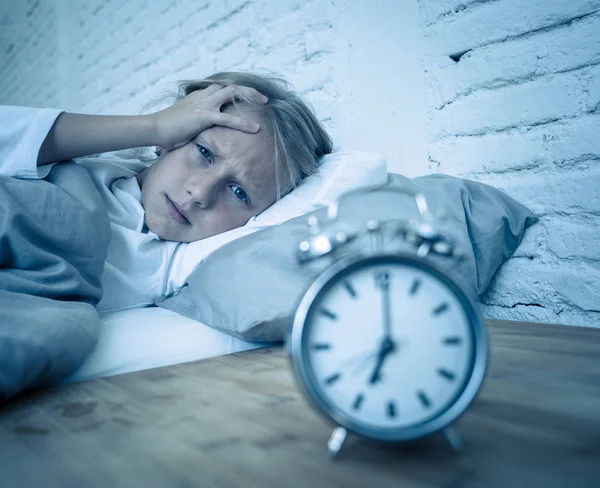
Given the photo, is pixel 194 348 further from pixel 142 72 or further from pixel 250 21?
pixel 142 72

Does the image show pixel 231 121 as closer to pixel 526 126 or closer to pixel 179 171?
pixel 179 171

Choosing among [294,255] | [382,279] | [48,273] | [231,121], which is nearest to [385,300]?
[382,279]

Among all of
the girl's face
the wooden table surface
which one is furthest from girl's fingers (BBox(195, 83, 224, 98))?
the wooden table surface

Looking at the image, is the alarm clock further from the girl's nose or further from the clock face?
the girl's nose

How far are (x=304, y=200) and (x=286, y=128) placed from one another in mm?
232

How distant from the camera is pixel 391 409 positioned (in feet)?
1.16

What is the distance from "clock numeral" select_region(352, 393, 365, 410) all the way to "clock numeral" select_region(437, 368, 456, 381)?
0.06 m

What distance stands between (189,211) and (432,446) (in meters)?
0.83

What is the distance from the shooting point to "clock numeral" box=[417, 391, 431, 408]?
0.36 meters

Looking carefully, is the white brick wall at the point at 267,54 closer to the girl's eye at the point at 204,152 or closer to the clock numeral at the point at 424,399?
the girl's eye at the point at 204,152

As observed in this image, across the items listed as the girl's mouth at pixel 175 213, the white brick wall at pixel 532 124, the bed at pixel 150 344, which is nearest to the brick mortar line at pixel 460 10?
the white brick wall at pixel 532 124

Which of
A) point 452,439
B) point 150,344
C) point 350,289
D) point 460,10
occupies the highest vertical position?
point 460,10

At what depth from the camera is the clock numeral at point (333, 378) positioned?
0.36 meters

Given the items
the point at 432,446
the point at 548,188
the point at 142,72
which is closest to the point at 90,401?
the point at 432,446
